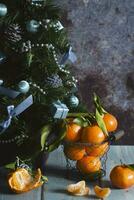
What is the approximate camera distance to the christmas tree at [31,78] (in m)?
1.04

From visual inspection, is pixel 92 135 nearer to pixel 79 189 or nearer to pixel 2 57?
pixel 79 189

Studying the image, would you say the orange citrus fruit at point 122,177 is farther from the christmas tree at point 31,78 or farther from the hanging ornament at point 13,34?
the hanging ornament at point 13,34

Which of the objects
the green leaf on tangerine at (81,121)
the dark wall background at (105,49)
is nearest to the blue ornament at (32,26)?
the green leaf on tangerine at (81,121)

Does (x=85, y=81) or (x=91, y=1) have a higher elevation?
(x=91, y=1)

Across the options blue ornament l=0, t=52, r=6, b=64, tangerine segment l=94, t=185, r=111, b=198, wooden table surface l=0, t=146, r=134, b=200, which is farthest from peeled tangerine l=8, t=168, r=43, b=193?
blue ornament l=0, t=52, r=6, b=64

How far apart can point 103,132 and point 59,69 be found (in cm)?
19

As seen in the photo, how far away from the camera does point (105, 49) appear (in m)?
1.41

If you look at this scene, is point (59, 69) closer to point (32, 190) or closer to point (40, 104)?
point (40, 104)

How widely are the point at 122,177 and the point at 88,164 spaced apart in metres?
0.09

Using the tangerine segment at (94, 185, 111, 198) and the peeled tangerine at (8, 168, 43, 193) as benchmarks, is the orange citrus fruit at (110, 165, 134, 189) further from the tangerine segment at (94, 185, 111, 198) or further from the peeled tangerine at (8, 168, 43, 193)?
the peeled tangerine at (8, 168, 43, 193)

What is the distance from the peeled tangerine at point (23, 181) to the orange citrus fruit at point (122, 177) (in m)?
0.18

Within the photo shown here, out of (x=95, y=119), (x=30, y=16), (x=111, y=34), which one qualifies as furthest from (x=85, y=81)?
(x=30, y=16)

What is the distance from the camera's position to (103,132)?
3.64ft

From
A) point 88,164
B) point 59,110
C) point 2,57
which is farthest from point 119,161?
point 2,57
